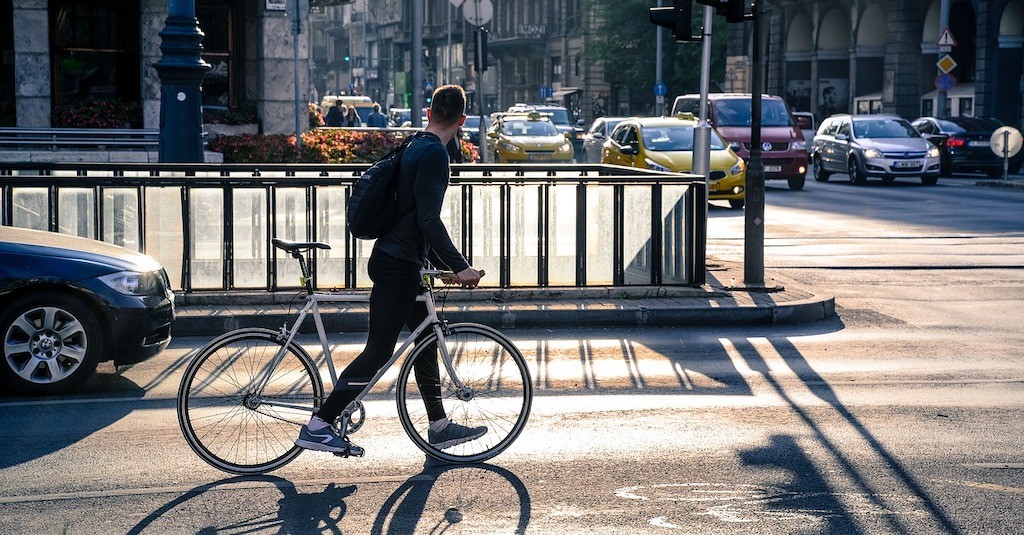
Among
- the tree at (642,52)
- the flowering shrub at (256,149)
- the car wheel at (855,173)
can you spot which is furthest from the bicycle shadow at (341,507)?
the tree at (642,52)

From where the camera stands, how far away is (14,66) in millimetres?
25969

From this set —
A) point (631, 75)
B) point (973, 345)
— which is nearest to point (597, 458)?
point (973, 345)

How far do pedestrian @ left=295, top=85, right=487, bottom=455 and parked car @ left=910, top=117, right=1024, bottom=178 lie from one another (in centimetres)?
3115

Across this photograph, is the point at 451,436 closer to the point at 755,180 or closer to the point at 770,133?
the point at 755,180

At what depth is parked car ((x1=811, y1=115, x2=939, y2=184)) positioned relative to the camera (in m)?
31.6

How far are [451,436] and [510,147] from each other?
28.9 m

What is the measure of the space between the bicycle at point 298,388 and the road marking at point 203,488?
0.49 ft

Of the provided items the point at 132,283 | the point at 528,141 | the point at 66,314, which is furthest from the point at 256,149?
the point at 66,314

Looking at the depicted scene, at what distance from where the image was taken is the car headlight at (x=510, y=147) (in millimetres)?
35156

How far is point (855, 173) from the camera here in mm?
32875

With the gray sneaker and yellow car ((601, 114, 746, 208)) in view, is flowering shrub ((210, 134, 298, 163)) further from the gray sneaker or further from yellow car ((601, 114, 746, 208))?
the gray sneaker

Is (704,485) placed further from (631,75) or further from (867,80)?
(631,75)

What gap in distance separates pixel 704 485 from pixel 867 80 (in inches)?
1960

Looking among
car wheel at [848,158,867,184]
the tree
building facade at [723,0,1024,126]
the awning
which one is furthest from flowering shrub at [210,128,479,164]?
the awning
